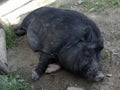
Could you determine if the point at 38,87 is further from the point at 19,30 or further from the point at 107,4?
the point at 107,4

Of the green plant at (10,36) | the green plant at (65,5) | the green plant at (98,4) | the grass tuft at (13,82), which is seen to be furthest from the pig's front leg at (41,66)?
the green plant at (65,5)

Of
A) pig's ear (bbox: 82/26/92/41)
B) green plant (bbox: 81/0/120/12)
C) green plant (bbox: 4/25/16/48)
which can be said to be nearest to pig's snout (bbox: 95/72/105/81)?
pig's ear (bbox: 82/26/92/41)

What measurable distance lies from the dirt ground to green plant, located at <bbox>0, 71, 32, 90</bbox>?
133mm

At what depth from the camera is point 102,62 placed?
4816 millimetres

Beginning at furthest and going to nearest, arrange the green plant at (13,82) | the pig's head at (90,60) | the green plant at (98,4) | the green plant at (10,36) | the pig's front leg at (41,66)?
the green plant at (98,4) → the green plant at (10,36) → the pig's front leg at (41,66) → the pig's head at (90,60) → the green plant at (13,82)

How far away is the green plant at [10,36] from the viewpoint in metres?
5.59

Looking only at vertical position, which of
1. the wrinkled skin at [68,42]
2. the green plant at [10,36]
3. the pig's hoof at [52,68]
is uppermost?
the wrinkled skin at [68,42]

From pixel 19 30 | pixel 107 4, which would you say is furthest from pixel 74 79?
pixel 107 4

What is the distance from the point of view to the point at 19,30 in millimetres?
5816

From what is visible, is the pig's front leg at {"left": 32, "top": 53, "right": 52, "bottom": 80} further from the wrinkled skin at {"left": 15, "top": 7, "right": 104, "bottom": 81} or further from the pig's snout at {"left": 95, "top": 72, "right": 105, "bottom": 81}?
the pig's snout at {"left": 95, "top": 72, "right": 105, "bottom": 81}

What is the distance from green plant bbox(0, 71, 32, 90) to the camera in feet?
13.6

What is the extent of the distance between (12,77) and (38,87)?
1.20 feet

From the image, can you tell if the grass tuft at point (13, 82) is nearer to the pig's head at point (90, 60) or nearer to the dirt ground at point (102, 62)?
the dirt ground at point (102, 62)

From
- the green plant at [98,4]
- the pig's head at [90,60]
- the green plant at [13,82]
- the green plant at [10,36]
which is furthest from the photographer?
the green plant at [98,4]
